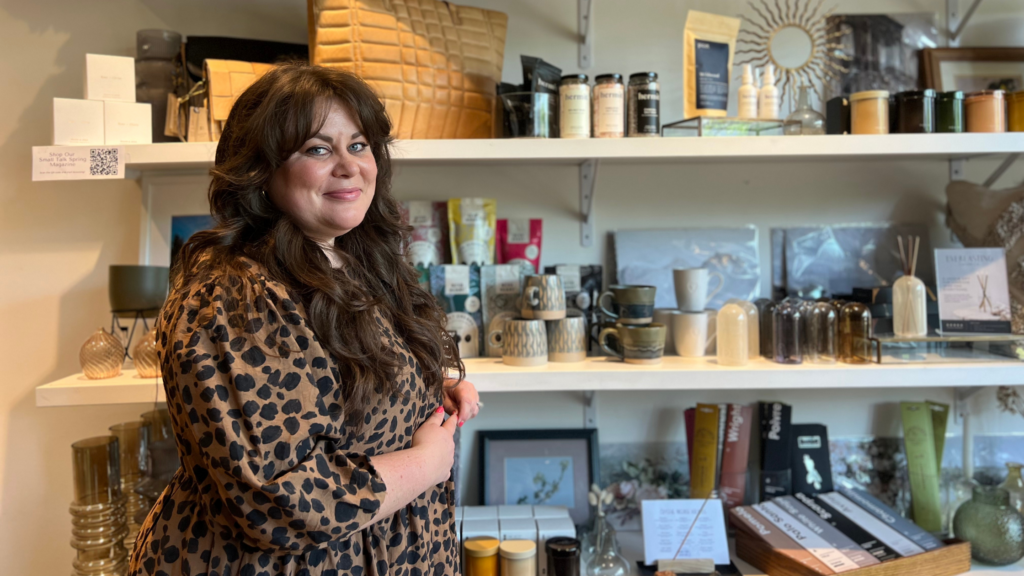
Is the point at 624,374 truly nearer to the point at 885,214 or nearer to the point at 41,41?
the point at 885,214

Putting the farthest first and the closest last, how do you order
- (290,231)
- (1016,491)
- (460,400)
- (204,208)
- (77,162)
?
(204,208), (1016,491), (77,162), (460,400), (290,231)

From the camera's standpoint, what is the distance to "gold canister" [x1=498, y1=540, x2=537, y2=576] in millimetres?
1397

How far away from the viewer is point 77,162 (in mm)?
1360

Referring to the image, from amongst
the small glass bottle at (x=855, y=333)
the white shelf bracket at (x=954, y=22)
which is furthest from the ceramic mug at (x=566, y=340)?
the white shelf bracket at (x=954, y=22)

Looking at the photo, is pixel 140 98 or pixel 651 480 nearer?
pixel 140 98

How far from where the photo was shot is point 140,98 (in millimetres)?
1487

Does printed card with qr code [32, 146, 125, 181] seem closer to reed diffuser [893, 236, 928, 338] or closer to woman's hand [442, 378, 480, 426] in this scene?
woman's hand [442, 378, 480, 426]

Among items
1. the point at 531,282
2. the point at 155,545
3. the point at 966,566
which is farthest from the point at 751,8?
the point at 155,545

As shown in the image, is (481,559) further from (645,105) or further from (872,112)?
(872,112)

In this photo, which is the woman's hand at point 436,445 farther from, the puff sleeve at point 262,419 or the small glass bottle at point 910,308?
the small glass bottle at point 910,308

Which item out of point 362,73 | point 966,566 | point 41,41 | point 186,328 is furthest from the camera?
point 41,41

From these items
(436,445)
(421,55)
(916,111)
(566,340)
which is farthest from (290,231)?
(916,111)

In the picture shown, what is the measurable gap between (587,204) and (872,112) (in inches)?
25.0

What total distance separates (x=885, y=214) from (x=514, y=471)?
43.9 inches
